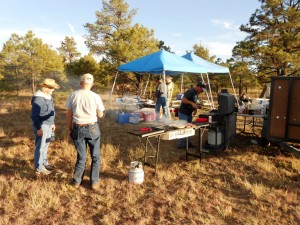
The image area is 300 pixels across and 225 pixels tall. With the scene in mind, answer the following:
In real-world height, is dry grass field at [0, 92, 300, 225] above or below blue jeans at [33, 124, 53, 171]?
below

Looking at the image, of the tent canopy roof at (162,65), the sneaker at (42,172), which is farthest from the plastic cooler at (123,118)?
the sneaker at (42,172)

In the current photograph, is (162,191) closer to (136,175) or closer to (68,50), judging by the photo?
(136,175)

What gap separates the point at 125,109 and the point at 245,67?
9.47 metres

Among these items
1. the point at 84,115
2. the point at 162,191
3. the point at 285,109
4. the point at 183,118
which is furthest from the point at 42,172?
the point at 285,109

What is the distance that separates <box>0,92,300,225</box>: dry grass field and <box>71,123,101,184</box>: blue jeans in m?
0.24

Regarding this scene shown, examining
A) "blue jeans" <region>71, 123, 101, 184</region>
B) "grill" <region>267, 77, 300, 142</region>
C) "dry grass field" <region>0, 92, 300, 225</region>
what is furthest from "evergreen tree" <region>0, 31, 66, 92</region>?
"grill" <region>267, 77, 300, 142</region>

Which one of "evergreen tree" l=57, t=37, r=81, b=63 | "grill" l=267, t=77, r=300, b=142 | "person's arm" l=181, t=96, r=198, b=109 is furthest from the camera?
"evergreen tree" l=57, t=37, r=81, b=63

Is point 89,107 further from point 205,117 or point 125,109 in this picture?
point 125,109

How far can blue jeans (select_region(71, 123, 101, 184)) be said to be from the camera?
374 cm

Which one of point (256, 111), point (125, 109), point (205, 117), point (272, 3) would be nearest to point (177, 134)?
point (205, 117)

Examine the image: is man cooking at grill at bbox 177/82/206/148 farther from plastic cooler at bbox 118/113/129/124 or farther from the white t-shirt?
plastic cooler at bbox 118/113/129/124

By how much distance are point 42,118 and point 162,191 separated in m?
2.40

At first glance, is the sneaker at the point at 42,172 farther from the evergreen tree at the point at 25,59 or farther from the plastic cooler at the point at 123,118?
the evergreen tree at the point at 25,59

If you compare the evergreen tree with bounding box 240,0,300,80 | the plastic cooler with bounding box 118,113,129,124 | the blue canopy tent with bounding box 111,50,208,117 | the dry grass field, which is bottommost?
the dry grass field
